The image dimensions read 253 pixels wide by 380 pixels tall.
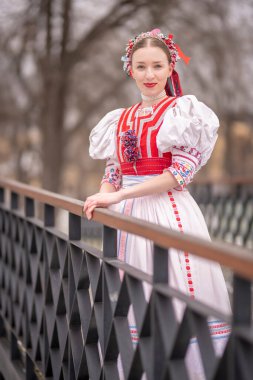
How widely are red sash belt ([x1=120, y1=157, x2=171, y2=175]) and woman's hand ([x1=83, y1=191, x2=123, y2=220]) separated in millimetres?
261

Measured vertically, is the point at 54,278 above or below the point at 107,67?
below

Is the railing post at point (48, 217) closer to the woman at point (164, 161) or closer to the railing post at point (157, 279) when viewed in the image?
the woman at point (164, 161)

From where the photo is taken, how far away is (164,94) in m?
2.90

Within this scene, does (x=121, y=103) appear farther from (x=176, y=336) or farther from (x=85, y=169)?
(x=176, y=336)

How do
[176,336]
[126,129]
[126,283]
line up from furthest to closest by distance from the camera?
[126,129] → [126,283] → [176,336]

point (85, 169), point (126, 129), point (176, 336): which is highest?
point (126, 129)

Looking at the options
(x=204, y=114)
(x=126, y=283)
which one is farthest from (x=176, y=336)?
(x=204, y=114)

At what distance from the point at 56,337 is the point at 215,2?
25.3 feet

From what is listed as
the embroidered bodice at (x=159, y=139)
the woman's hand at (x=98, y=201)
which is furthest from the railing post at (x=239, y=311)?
the embroidered bodice at (x=159, y=139)

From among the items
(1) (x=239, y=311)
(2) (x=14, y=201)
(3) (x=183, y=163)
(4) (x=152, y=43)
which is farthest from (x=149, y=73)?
(2) (x=14, y=201)

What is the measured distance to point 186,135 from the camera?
267 centimetres

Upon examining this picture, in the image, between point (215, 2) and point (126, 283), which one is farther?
point (215, 2)

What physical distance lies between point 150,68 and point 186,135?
36 cm

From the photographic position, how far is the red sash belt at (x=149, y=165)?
2.84 meters
